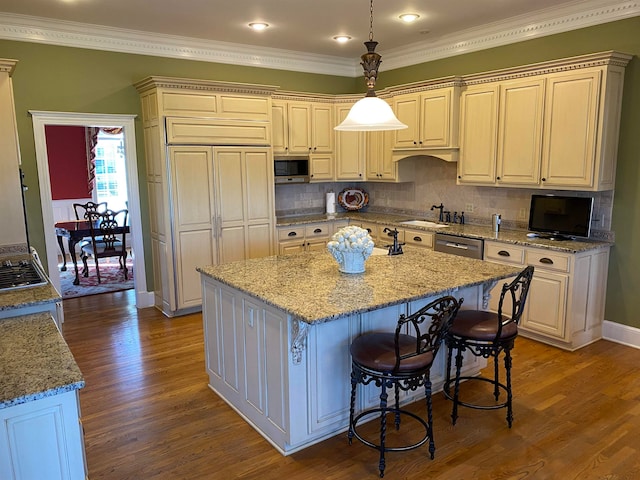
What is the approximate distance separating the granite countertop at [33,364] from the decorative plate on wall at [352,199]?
463cm

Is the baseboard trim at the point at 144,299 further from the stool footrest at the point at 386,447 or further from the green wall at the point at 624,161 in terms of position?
the green wall at the point at 624,161

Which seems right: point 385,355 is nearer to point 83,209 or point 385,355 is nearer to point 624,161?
point 624,161

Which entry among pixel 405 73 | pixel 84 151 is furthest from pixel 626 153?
pixel 84 151

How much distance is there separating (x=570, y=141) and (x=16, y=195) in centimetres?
433

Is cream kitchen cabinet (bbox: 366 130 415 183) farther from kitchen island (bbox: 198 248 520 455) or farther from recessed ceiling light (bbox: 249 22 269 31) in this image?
kitchen island (bbox: 198 248 520 455)

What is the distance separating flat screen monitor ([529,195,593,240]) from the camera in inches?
166

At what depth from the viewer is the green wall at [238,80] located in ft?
13.4

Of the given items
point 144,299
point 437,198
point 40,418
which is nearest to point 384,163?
point 437,198

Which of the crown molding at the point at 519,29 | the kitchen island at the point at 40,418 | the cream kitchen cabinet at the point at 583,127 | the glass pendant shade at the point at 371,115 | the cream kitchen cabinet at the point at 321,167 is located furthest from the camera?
the cream kitchen cabinet at the point at 321,167

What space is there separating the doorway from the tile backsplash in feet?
5.88

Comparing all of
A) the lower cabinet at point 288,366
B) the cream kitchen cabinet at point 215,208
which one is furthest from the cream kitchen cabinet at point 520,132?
the cream kitchen cabinet at point 215,208

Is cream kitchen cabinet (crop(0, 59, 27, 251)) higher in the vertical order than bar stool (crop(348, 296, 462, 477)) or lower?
higher

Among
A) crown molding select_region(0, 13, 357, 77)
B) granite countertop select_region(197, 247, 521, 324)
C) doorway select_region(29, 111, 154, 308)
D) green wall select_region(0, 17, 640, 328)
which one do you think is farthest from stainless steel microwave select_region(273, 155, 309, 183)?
granite countertop select_region(197, 247, 521, 324)

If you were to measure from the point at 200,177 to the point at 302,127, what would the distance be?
1589 mm
